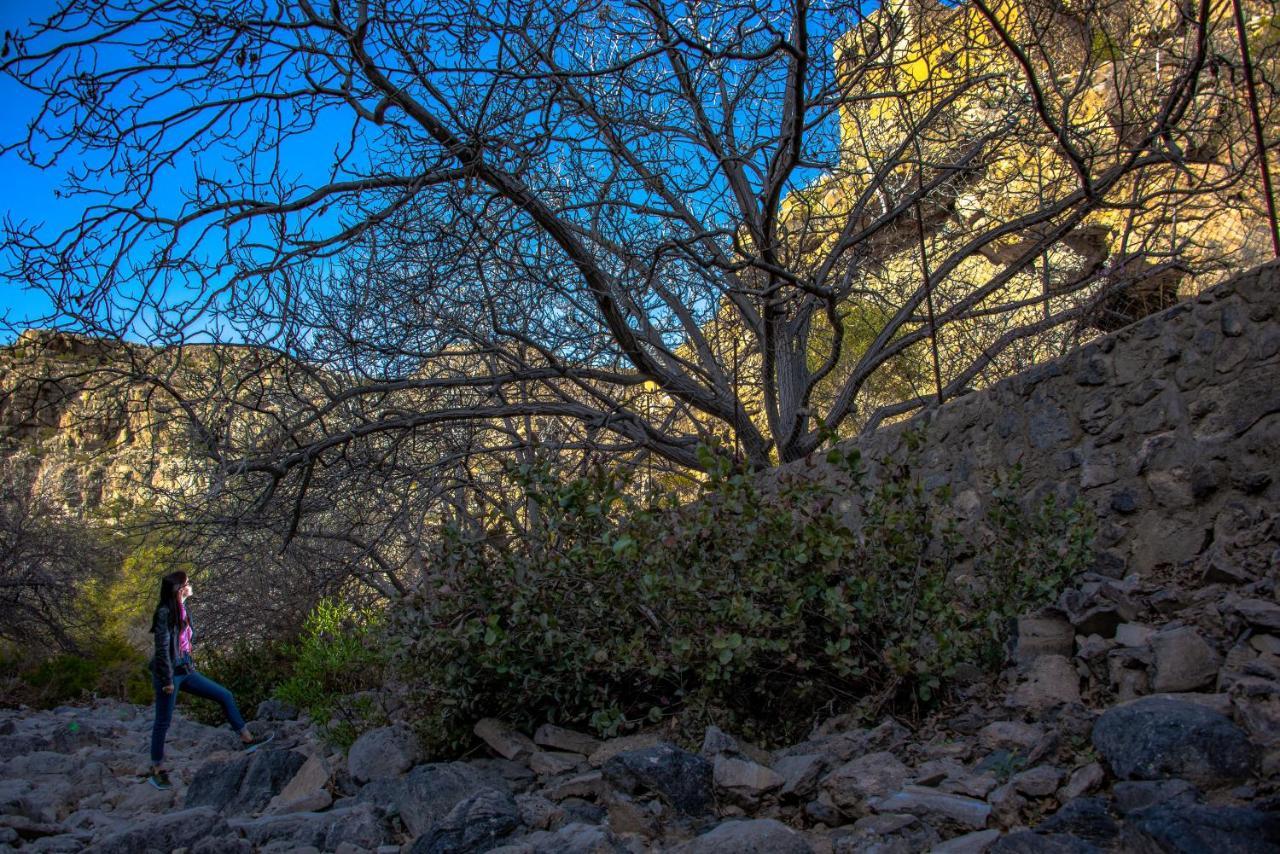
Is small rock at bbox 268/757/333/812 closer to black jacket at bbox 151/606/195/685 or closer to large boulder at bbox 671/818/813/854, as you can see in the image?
large boulder at bbox 671/818/813/854

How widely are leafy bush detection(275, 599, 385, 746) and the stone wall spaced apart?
11.7ft

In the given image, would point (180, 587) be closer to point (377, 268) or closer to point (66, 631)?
point (377, 268)

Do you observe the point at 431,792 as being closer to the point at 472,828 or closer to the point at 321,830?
the point at 321,830

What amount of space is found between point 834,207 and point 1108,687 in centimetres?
741

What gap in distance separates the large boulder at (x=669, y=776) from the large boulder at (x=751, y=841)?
0.44 meters

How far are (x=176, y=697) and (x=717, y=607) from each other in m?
5.94

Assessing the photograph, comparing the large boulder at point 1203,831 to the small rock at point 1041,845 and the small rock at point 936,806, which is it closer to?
the small rock at point 1041,845

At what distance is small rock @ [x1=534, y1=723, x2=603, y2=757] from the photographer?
13.0ft

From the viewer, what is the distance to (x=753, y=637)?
3.58m

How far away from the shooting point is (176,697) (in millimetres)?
7645

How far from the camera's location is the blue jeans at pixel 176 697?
6.41 metres

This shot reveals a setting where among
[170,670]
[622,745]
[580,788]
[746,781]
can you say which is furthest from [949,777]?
[170,670]

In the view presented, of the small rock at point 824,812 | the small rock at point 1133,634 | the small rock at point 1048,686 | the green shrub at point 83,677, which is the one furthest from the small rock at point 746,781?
the green shrub at point 83,677

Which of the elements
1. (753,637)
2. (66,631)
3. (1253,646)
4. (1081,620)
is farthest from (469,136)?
(66,631)
